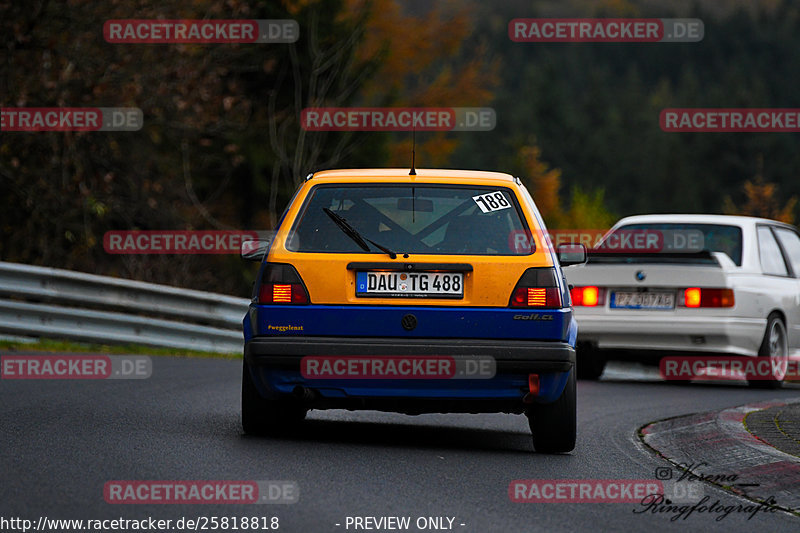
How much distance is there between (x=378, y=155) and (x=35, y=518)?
2448 cm

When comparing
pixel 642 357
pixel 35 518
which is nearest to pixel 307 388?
pixel 35 518

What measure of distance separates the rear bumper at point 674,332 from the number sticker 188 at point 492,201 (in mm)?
5854

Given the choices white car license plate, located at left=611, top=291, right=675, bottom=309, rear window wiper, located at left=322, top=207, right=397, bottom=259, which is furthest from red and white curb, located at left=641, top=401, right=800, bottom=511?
white car license plate, located at left=611, top=291, right=675, bottom=309

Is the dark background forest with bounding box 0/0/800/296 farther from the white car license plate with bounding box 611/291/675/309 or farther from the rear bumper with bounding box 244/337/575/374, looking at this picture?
the rear bumper with bounding box 244/337/575/374

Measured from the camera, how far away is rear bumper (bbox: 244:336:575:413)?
7.21 meters

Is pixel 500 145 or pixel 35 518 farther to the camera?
pixel 500 145

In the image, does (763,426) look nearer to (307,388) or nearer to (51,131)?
(307,388)

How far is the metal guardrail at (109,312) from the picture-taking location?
14453 mm

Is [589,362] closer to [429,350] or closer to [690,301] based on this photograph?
[690,301]

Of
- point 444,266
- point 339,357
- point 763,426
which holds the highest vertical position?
point 444,266

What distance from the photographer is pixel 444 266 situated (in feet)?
24.0

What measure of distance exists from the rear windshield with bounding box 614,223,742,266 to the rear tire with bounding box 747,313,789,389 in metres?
0.76

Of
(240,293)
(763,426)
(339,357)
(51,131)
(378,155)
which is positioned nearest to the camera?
(339,357)

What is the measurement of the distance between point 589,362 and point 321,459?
7589 millimetres
